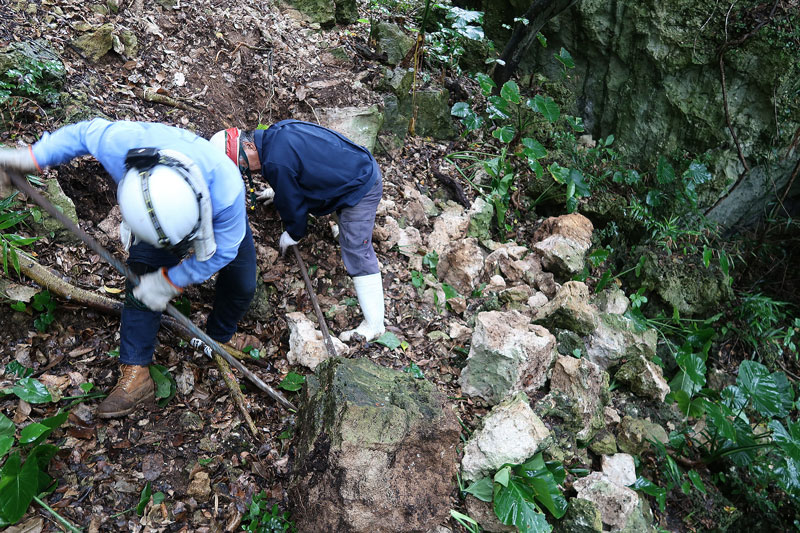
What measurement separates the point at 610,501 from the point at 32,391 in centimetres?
339

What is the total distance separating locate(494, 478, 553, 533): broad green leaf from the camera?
2.63 metres

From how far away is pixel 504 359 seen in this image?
10.7ft

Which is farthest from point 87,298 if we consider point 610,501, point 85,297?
point 610,501

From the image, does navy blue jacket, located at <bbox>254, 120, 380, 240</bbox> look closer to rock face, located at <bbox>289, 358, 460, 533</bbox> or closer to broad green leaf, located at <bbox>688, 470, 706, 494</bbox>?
rock face, located at <bbox>289, 358, 460, 533</bbox>

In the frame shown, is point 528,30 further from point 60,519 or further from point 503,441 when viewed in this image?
point 60,519

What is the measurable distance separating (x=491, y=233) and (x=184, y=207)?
3.66 m

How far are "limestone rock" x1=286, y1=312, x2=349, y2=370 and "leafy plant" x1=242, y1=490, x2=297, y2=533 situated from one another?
92cm

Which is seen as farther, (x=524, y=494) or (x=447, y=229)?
(x=447, y=229)

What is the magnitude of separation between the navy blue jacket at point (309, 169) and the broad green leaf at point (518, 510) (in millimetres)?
2013

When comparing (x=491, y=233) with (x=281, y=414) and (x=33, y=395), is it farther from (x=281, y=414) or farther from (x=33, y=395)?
(x=33, y=395)

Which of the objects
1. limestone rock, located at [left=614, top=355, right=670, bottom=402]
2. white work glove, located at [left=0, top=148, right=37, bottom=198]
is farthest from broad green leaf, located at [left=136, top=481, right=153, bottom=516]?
limestone rock, located at [left=614, top=355, right=670, bottom=402]

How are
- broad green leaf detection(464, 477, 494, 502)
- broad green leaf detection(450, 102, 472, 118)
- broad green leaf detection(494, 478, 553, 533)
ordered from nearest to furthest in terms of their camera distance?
broad green leaf detection(494, 478, 553, 533), broad green leaf detection(464, 477, 494, 502), broad green leaf detection(450, 102, 472, 118)

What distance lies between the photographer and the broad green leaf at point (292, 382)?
10.2ft

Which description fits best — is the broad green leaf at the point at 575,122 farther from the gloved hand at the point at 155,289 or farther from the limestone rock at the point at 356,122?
the gloved hand at the point at 155,289
